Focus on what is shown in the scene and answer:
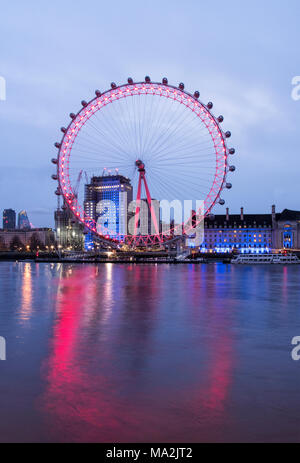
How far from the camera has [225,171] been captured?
48812mm

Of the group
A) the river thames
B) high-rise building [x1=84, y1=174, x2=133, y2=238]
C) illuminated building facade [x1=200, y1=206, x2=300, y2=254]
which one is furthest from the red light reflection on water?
high-rise building [x1=84, y1=174, x2=133, y2=238]

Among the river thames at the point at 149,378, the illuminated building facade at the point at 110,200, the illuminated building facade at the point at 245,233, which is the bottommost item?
the river thames at the point at 149,378

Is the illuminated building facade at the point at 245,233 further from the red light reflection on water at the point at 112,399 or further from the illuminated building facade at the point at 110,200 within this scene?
the red light reflection on water at the point at 112,399

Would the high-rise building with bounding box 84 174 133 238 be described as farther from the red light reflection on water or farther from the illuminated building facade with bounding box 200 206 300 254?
the red light reflection on water

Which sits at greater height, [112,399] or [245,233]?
[245,233]

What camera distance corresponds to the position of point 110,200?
573ft

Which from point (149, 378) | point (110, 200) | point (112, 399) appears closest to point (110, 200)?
point (110, 200)

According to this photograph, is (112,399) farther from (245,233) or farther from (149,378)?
(245,233)

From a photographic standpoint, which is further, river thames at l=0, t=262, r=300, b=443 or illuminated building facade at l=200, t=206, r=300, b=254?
illuminated building facade at l=200, t=206, r=300, b=254

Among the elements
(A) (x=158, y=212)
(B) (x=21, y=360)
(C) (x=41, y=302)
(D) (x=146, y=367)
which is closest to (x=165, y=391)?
(D) (x=146, y=367)

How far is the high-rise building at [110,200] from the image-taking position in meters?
169

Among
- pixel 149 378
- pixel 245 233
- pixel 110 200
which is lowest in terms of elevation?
pixel 149 378

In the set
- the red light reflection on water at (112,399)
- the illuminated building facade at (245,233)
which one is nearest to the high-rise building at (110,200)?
the illuminated building facade at (245,233)

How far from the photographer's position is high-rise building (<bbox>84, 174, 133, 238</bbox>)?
169250mm
